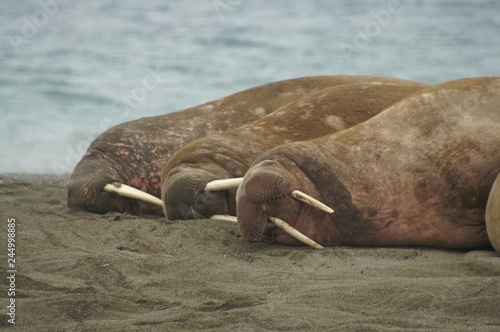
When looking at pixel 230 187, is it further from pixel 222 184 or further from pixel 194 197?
pixel 194 197

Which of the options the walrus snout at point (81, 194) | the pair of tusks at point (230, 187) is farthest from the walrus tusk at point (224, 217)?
the walrus snout at point (81, 194)

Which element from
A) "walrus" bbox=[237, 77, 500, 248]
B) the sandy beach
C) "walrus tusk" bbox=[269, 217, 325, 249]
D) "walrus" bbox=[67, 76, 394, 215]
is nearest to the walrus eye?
"walrus" bbox=[237, 77, 500, 248]

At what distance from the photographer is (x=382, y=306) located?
264 cm

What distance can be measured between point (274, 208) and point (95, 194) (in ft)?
7.88

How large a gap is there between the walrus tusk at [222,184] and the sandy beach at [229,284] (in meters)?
0.29

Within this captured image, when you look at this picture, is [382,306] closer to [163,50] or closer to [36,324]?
[36,324]

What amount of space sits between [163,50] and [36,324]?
19.7 meters

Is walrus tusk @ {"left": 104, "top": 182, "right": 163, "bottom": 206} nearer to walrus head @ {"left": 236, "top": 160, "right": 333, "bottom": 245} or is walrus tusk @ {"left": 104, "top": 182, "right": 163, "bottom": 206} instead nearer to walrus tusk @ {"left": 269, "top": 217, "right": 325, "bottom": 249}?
walrus head @ {"left": 236, "top": 160, "right": 333, "bottom": 245}

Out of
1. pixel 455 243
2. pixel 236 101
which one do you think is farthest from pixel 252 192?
pixel 236 101

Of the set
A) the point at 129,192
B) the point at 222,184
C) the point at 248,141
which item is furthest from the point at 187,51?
the point at 222,184

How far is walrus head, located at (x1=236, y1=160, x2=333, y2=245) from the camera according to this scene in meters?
3.84

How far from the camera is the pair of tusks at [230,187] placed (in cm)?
378

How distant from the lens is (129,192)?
18.5 feet

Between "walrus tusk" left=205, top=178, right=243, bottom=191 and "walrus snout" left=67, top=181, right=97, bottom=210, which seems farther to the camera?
"walrus snout" left=67, top=181, right=97, bottom=210
